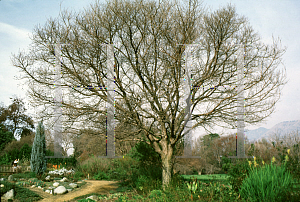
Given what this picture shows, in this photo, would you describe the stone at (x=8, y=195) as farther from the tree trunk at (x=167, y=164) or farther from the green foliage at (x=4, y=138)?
the green foliage at (x=4, y=138)

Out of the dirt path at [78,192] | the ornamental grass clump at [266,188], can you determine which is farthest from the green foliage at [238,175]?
the dirt path at [78,192]

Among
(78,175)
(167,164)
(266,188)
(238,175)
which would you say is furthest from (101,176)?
(266,188)

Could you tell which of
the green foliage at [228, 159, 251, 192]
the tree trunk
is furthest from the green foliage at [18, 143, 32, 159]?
the green foliage at [228, 159, 251, 192]

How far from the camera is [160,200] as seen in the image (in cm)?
518

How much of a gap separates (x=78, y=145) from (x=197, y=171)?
8821mm

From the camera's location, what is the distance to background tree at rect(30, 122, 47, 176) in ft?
35.3

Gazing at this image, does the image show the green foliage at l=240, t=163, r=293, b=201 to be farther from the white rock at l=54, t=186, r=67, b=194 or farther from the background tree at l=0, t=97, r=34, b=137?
the background tree at l=0, t=97, r=34, b=137

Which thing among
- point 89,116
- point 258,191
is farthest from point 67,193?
point 258,191

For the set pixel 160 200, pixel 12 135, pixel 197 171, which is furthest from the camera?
pixel 12 135

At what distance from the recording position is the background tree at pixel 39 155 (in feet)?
35.3

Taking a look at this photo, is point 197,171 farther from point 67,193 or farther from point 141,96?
point 141,96

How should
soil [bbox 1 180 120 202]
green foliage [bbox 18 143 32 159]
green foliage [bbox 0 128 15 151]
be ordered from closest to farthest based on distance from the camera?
soil [bbox 1 180 120 202] < green foliage [bbox 18 143 32 159] < green foliage [bbox 0 128 15 151]

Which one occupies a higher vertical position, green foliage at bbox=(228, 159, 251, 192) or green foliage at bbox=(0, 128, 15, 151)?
green foliage at bbox=(0, 128, 15, 151)

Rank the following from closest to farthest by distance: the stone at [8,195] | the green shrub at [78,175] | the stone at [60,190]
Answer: the stone at [8,195]
the stone at [60,190]
the green shrub at [78,175]
